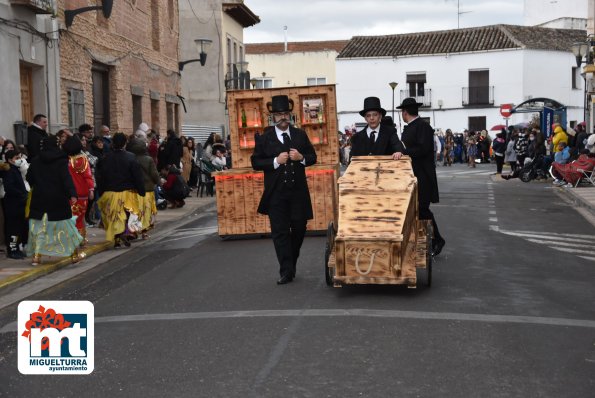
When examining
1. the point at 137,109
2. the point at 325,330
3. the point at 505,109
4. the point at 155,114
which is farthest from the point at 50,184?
the point at 505,109

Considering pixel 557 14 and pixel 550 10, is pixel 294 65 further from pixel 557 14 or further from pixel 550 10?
pixel 557 14

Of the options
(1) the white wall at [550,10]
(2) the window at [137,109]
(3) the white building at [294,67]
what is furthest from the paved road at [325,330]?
(1) the white wall at [550,10]

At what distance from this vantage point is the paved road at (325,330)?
19.1ft

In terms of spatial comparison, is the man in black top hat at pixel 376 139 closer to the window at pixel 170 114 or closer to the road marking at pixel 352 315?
the road marking at pixel 352 315

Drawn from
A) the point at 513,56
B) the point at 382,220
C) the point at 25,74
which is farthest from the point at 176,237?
the point at 513,56

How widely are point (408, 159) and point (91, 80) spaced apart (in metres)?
14.0

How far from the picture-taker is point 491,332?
7129 mm

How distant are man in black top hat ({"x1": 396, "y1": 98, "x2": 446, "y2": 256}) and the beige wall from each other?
189 feet

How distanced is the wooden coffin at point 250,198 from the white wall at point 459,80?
43609 mm

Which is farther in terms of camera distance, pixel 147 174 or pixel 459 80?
pixel 459 80

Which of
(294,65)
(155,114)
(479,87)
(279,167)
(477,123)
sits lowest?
(279,167)

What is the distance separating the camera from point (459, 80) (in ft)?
194

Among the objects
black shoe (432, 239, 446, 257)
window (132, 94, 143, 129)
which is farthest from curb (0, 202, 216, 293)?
window (132, 94, 143, 129)
